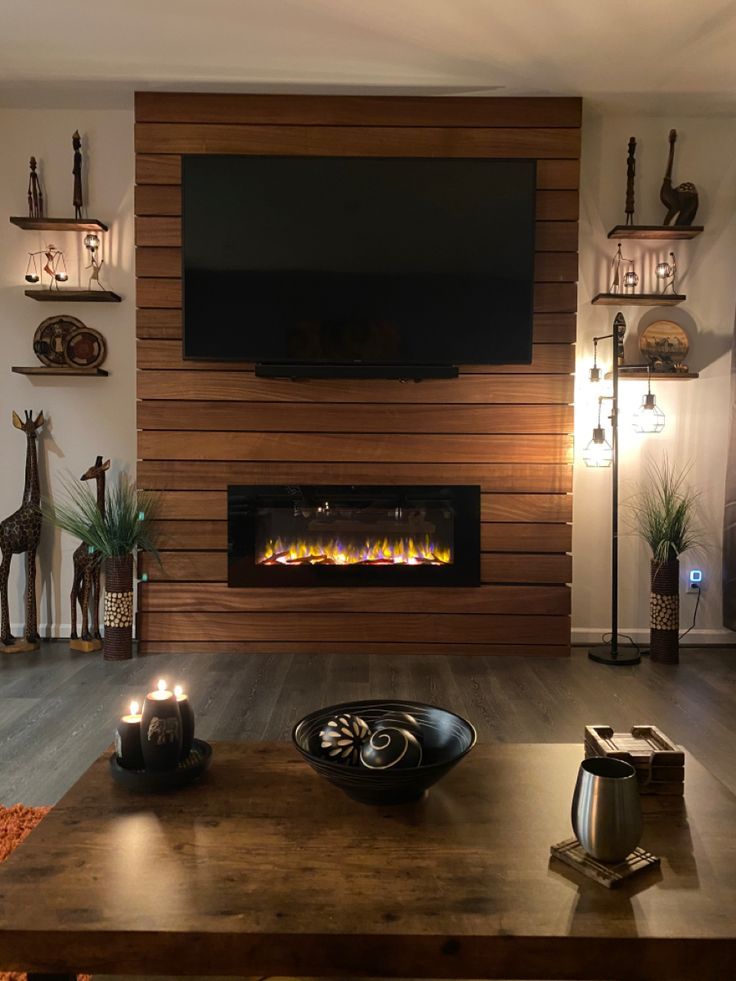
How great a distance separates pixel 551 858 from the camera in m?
1.24

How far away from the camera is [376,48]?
358 cm

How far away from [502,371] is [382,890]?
3.29 metres

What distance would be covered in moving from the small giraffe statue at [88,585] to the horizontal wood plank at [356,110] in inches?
69.6

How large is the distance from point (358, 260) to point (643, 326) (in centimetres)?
153

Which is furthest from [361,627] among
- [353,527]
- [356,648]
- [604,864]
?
[604,864]

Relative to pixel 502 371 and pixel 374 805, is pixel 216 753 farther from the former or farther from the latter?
pixel 502 371

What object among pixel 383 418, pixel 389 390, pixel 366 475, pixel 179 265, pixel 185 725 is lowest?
pixel 185 725

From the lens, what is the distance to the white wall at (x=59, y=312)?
13.9 feet

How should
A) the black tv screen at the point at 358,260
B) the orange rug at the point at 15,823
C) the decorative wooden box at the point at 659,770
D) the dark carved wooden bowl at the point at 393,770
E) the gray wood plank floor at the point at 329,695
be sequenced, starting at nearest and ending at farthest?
the dark carved wooden bowl at the point at 393,770 < the decorative wooden box at the point at 659,770 < the orange rug at the point at 15,823 < the gray wood plank floor at the point at 329,695 < the black tv screen at the point at 358,260

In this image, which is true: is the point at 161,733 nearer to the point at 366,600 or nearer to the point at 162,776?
the point at 162,776

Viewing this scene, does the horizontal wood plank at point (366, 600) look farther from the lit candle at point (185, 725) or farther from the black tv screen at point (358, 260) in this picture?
the lit candle at point (185, 725)

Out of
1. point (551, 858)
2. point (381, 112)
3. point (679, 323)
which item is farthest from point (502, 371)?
point (551, 858)

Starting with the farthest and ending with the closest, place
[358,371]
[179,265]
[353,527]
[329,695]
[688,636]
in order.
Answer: [688,636] → [353,527] → [179,265] → [358,371] → [329,695]

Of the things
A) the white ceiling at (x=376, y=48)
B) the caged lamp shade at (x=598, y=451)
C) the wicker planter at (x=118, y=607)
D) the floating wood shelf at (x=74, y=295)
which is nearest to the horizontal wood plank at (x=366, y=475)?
the caged lamp shade at (x=598, y=451)
